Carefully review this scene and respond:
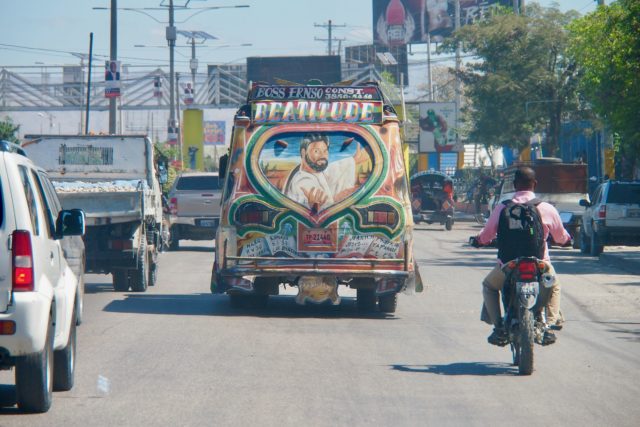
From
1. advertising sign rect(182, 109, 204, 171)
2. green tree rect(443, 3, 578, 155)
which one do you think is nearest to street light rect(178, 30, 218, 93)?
advertising sign rect(182, 109, 204, 171)

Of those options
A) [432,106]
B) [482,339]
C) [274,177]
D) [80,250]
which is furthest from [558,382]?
[432,106]

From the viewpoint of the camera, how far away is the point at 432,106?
7112 cm

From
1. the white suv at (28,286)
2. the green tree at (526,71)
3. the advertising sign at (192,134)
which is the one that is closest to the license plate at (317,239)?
the white suv at (28,286)

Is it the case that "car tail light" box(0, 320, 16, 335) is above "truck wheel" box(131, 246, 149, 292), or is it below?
above

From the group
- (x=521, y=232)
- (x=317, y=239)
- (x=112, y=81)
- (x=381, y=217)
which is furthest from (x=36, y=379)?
(x=112, y=81)

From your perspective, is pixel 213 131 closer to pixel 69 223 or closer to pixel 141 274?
pixel 141 274

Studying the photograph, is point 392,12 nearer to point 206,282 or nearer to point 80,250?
point 206,282

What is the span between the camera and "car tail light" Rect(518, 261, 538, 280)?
32.5 feet

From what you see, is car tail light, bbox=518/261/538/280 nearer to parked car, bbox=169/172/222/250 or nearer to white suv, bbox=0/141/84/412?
white suv, bbox=0/141/84/412

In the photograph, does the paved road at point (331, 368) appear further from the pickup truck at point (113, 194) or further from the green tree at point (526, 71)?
the green tree at point (526, 71)

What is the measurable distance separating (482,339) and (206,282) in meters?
7.92

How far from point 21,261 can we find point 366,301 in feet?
28.4

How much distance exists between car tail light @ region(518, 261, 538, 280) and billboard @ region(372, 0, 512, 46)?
7481 centimetres

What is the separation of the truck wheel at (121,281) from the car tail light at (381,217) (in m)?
5.05
